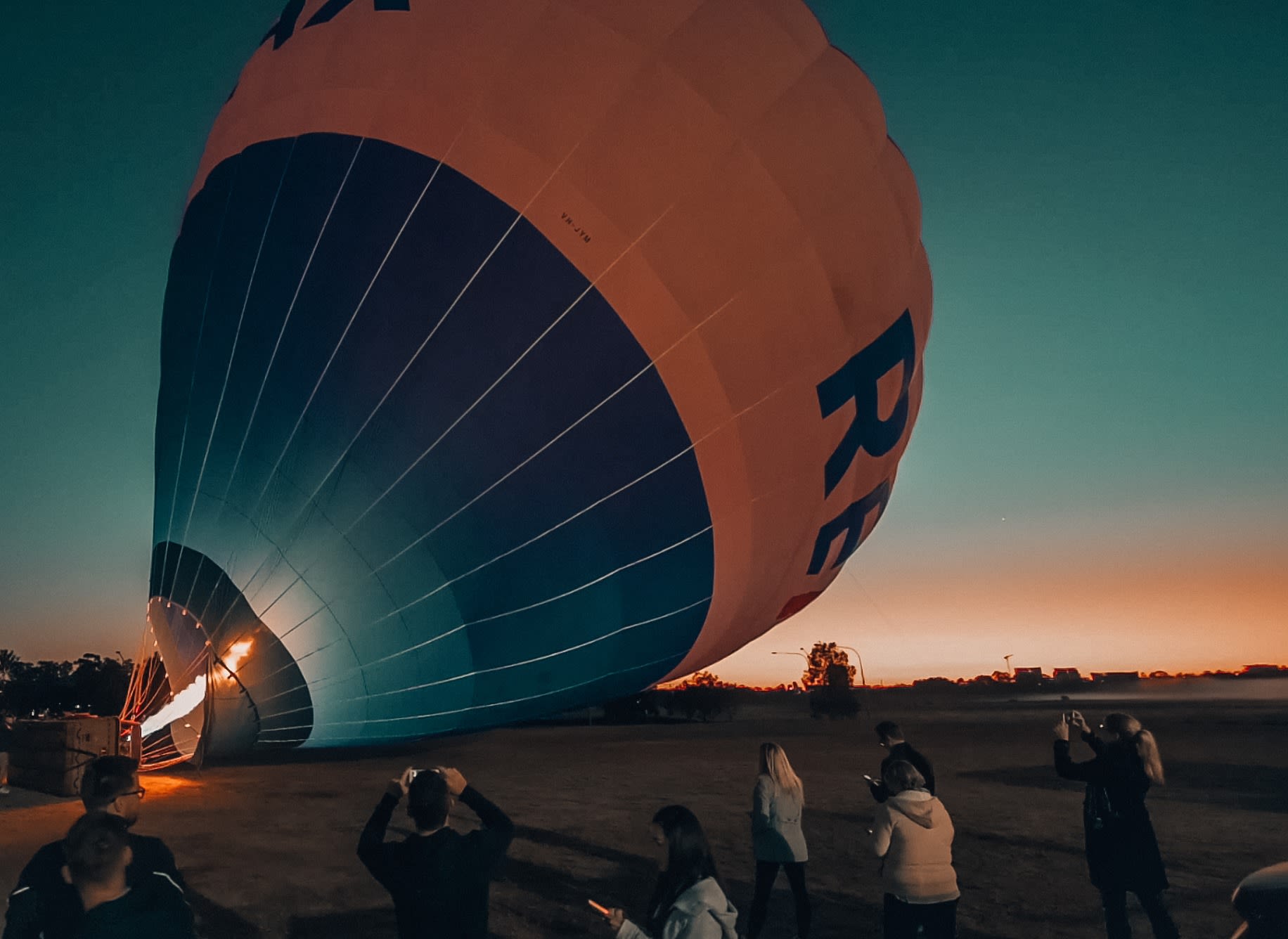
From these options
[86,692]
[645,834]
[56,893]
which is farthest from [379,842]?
[86,692]

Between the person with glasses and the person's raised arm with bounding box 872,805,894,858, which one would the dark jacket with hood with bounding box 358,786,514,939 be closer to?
the person with glasses

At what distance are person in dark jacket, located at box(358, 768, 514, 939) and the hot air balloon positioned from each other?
9.70 feet

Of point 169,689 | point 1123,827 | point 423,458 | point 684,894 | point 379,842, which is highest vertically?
point 423,458

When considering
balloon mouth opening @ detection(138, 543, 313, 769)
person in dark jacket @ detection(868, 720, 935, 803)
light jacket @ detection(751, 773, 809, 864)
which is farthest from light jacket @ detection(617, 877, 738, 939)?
balloon mouth opening @ detection(138, 543, 313, 769)

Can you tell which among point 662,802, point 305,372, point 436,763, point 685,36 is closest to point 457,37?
point 685,36

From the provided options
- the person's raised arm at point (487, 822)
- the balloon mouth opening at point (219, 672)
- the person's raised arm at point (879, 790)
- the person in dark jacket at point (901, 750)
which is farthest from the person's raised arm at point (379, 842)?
the balloon mouth opening at point (219, 672)

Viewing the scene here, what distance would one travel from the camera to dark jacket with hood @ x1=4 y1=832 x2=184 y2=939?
2607 mm

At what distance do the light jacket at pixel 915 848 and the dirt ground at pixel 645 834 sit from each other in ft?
7.53

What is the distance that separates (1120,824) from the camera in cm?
466

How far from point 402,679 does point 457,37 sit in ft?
14.3

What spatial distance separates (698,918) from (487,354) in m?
3.95

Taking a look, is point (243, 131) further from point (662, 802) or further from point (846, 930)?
point (662, 802)

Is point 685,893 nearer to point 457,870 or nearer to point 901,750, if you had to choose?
point 457,870

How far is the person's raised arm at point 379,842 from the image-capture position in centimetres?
292
